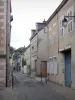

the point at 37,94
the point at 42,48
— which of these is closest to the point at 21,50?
the point at 42,48

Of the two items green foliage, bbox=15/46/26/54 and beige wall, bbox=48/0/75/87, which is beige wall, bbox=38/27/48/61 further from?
green foliage, bbox=15/46/26/54

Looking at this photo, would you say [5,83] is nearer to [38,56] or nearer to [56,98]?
[56,98]

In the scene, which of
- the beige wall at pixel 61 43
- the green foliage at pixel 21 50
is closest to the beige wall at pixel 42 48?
the beige wall at pixel 61 43

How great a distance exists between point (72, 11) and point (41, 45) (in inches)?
1104

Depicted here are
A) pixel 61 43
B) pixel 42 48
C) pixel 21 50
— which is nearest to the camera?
pixel 61 43

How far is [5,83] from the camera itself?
Result: 23703 mm

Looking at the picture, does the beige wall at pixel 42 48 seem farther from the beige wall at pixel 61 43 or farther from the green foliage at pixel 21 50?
the green foliage at pixel 21 50

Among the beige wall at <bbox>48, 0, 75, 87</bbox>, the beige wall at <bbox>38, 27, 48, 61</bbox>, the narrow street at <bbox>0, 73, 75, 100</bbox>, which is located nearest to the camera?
the narrow street at <bbox>0, 73, 75, 100</bbox>

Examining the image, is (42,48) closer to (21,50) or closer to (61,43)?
(61,43)

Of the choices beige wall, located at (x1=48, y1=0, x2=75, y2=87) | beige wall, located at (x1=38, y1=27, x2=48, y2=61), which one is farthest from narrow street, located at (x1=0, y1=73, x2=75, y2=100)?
beige wall, located at (x1=38, y1=27, x2=48, y2=61)

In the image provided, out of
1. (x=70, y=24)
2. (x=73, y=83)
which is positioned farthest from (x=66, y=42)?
(x=73, y=83)

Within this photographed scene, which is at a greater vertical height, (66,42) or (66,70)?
(66,42)

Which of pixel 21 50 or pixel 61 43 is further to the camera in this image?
pixel 21 50

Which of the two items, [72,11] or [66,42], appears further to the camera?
[66,42]
